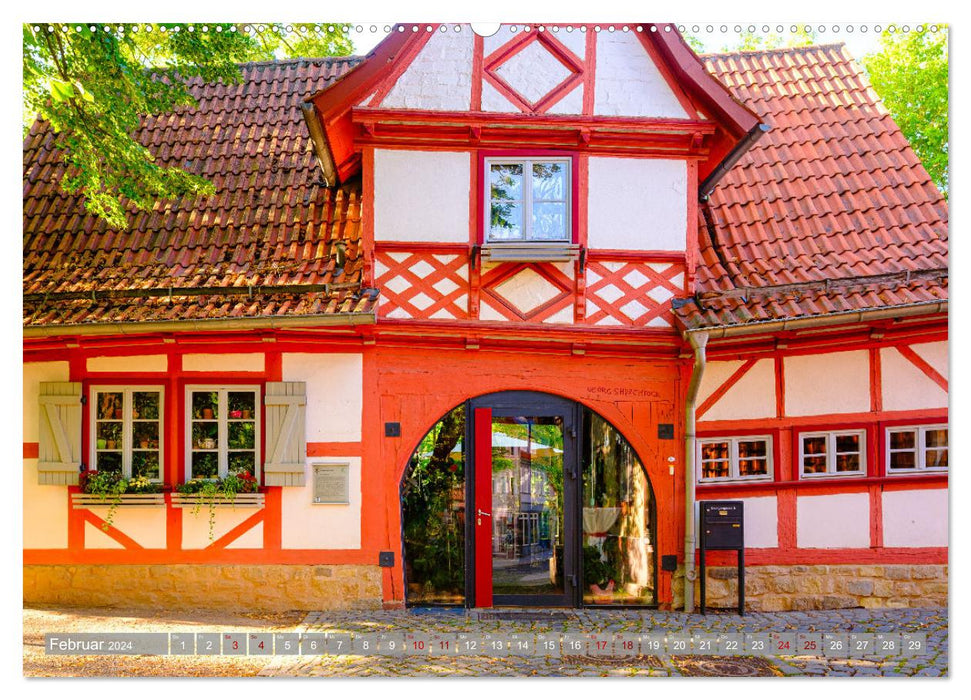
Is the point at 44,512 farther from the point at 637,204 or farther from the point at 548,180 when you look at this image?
the point at 637,204

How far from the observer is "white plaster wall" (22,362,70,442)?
7.82m

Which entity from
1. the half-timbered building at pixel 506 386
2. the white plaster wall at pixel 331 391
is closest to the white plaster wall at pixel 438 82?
the half-timbered building at pixel 506 386

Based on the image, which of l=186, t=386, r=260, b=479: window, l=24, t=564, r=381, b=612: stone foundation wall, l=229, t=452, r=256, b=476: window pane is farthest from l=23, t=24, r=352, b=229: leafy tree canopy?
l=24, t=564, r=381, b=612: stone foundation wall

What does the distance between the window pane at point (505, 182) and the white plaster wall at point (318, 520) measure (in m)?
2.72

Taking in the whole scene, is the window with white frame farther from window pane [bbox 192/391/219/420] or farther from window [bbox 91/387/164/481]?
window [bbox 91/387/164/481]

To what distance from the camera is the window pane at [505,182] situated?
766cm

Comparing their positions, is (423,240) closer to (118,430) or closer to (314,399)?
(314,399)

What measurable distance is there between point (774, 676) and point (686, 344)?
2940mm

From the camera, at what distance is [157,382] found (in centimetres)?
788

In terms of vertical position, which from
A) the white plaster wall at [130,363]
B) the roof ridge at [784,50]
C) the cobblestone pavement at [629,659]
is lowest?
the cobblestone pavement at [629,659]

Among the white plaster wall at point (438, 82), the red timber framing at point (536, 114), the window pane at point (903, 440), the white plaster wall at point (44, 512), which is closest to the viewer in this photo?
the red timber framing at point (536, 114)

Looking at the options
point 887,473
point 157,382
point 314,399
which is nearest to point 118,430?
point 157,382

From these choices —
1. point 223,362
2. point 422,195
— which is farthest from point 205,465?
point 422,195

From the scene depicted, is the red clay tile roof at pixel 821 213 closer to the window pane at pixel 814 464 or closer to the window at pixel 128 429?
the window pane at pixel 814 464
